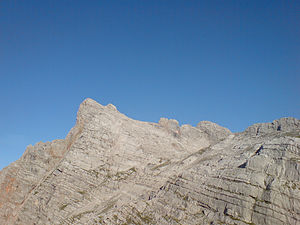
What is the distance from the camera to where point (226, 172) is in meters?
50.7

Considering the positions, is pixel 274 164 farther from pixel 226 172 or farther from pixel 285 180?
pixel 226 172

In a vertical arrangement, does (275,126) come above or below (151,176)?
above

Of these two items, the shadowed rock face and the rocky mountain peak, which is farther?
the rocky mountain peak

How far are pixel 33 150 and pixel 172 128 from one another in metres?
50.3

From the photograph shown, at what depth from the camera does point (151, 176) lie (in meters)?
68.6

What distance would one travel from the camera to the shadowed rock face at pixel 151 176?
43844 mm

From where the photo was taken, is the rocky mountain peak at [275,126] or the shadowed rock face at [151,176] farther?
the rocky mountain peak at [275,126]

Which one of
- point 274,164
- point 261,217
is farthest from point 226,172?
point 261,217

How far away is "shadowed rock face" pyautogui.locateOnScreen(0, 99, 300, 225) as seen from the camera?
43844mm

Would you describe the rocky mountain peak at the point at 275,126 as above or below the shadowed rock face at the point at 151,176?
above

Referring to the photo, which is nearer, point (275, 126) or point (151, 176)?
point (151, 176)

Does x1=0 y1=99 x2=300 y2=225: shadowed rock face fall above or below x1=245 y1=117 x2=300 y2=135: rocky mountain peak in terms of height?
below

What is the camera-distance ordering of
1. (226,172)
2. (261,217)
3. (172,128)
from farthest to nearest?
(172,128) → (226,172) → (261,217)

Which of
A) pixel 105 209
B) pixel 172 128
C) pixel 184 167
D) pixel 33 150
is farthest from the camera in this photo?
pixel 172 128
